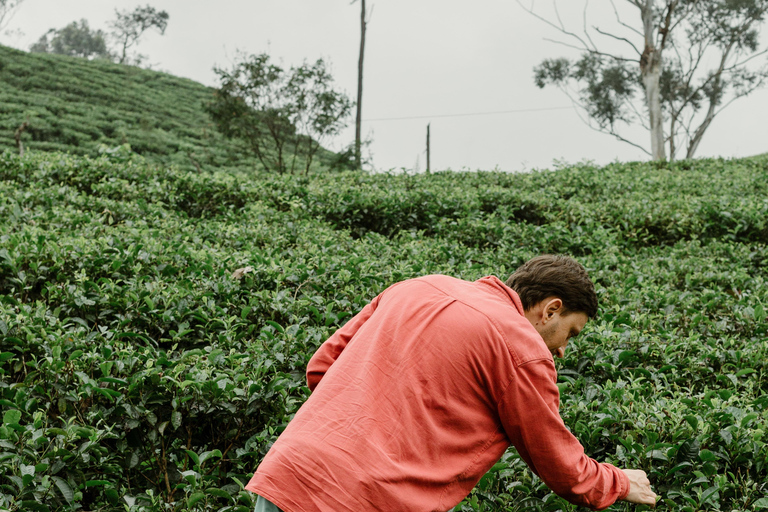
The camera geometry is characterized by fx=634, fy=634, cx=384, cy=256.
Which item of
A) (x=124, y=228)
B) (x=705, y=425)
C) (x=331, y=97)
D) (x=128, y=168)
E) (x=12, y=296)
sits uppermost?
(x=331, y=97)

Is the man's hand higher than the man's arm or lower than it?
lower

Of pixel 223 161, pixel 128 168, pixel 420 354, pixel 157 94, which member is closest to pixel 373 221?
pixel 128 168

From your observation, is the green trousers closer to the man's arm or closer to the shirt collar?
the man's arm

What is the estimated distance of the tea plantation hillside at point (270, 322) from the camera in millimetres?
2654

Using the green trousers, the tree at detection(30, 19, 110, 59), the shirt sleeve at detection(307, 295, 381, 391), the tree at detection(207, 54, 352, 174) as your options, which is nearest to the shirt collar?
the shirt sleeve at detection(307, 295, 381, 391)

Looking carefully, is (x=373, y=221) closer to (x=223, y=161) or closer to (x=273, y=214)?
(x=273, y=214)

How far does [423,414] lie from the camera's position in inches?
65.1

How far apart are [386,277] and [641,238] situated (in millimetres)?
3759

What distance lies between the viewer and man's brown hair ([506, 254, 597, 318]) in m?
1.97

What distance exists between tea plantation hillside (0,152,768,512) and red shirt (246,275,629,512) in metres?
0.87

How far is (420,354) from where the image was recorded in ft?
5.47

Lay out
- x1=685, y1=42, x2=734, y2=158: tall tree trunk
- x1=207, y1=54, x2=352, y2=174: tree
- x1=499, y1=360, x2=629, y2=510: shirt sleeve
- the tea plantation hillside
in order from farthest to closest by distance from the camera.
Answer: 1. x1=685, y1=42, x2=734, y2=158: tall tree trunk
2. x1=207, y1=54, x2=352, y2=174: tree
3. the tea plantation hillside
4. x1=499, y1=360, x2=629, y2=510: shirt sleeve

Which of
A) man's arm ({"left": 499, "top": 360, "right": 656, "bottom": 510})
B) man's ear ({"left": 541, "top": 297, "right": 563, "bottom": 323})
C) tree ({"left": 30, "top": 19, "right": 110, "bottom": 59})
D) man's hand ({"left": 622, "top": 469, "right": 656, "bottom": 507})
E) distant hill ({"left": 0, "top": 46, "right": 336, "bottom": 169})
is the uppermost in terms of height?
tree ({"left": 30, "top": 19, "right": 110, "bottom": 59})

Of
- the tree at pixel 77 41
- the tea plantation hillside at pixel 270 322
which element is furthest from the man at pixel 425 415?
the tree at pixel 77 41
